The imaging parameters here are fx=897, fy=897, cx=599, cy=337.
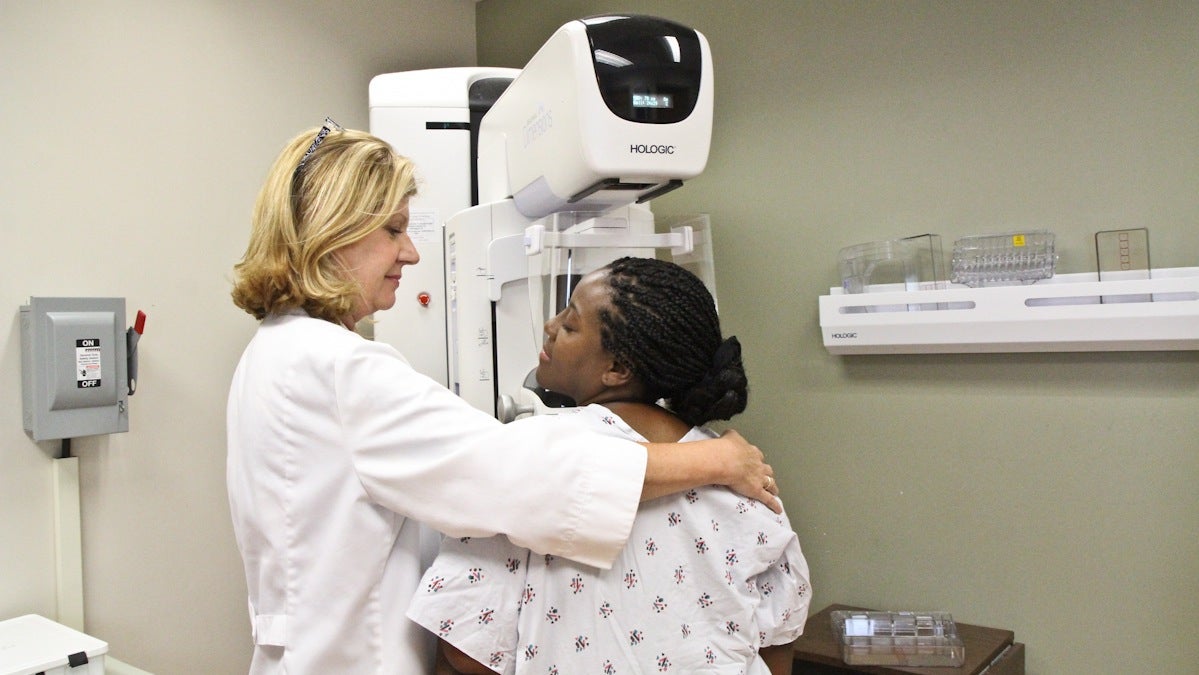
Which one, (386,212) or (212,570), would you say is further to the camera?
(212,570)

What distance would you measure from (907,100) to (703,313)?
4.15ft

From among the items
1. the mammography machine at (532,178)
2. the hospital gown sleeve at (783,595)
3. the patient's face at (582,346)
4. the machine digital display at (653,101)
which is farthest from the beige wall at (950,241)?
the patient's face at (582,346)

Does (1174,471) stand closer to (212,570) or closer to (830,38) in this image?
(830,38)

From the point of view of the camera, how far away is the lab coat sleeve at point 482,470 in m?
1.04

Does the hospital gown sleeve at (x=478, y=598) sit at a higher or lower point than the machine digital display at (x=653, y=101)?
lower

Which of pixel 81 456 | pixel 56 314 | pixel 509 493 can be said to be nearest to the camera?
pixel 509 493

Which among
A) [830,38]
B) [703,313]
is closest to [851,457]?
[830,38]

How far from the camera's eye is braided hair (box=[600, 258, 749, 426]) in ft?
3.81

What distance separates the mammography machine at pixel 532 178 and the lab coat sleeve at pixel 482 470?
19.7 inches

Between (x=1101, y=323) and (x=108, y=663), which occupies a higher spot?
(x=1101, y=323)

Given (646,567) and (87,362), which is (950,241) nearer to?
(646,567)

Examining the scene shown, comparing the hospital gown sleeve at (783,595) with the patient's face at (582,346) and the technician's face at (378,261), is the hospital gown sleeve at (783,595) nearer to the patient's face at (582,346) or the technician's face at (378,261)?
the patient's face at (582,346)

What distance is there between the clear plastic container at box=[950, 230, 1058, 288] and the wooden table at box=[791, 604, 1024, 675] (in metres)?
0.77

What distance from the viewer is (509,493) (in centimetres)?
104
